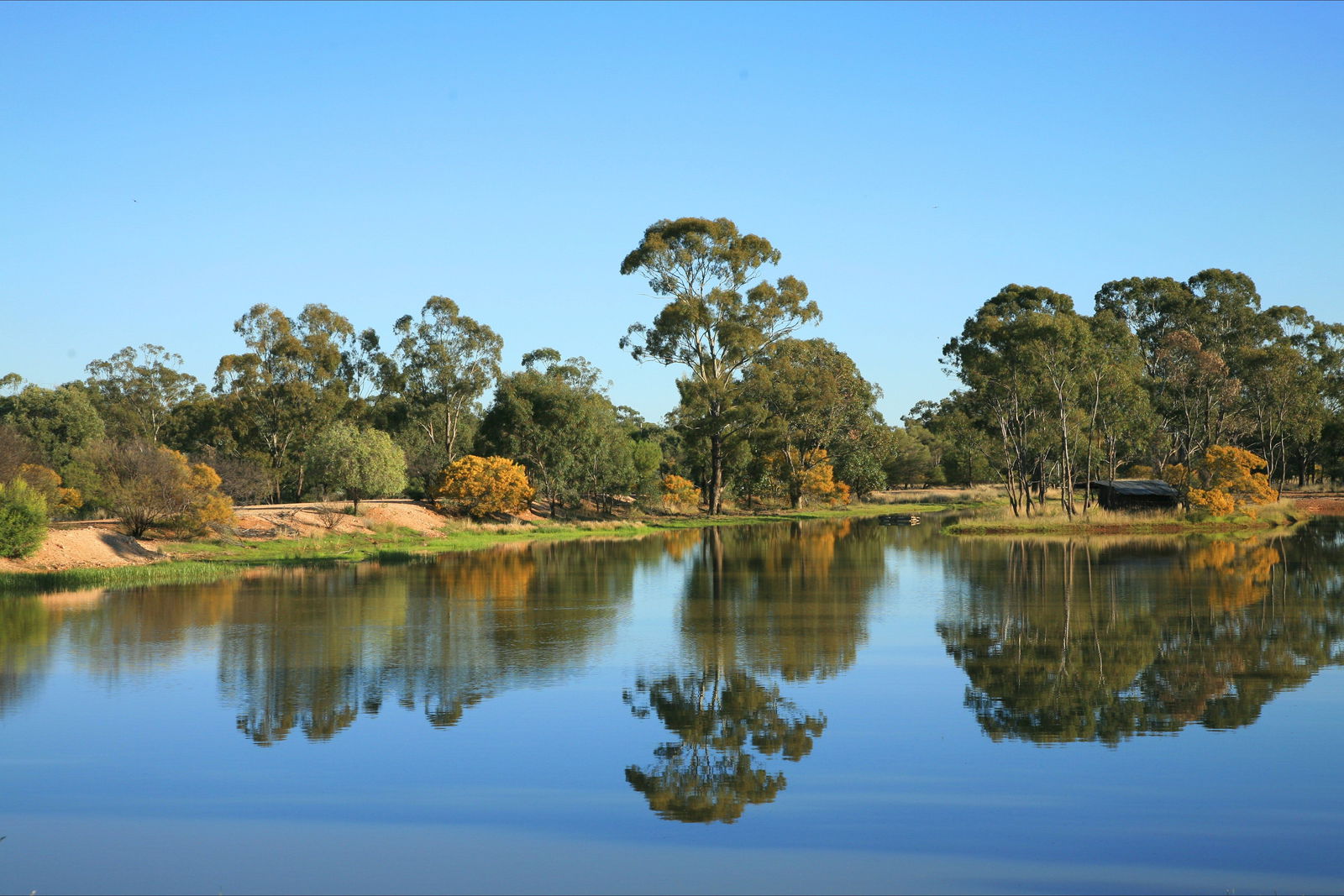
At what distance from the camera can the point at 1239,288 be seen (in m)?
74.4

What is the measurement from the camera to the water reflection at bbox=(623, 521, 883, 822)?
39.6 feet

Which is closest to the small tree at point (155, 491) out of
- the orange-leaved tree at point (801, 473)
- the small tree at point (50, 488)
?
the small tree at point (50, 488)

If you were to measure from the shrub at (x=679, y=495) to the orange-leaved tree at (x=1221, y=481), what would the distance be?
1189 inches

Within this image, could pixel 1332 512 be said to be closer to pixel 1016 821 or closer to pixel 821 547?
pixel 821 547

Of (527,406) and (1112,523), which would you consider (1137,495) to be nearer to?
(1112,523)

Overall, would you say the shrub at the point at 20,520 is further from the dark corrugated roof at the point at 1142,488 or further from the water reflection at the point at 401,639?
the dark corrugated roof at the point at 1142,488

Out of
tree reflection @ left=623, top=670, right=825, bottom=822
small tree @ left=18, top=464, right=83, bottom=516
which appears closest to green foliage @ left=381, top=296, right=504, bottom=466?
small tree @ left=18, top=464, right=83, bottom=516

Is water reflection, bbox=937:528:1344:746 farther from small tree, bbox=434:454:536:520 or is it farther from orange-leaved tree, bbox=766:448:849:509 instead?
orange-leaved tree, bbox=766:448:849:509

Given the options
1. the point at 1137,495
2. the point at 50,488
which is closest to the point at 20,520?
the point at 50,488

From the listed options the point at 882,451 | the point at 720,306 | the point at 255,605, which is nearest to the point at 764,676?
the point at 255,605

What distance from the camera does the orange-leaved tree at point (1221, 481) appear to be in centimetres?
5491

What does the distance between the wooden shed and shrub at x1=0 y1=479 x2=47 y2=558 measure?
50.3 metres

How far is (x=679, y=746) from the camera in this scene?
1359cm

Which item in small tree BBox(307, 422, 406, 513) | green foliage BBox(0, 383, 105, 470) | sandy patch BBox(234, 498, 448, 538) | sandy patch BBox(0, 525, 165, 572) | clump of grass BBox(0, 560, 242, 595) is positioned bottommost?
clump of grass BBox(0, 560, 242, 595)
